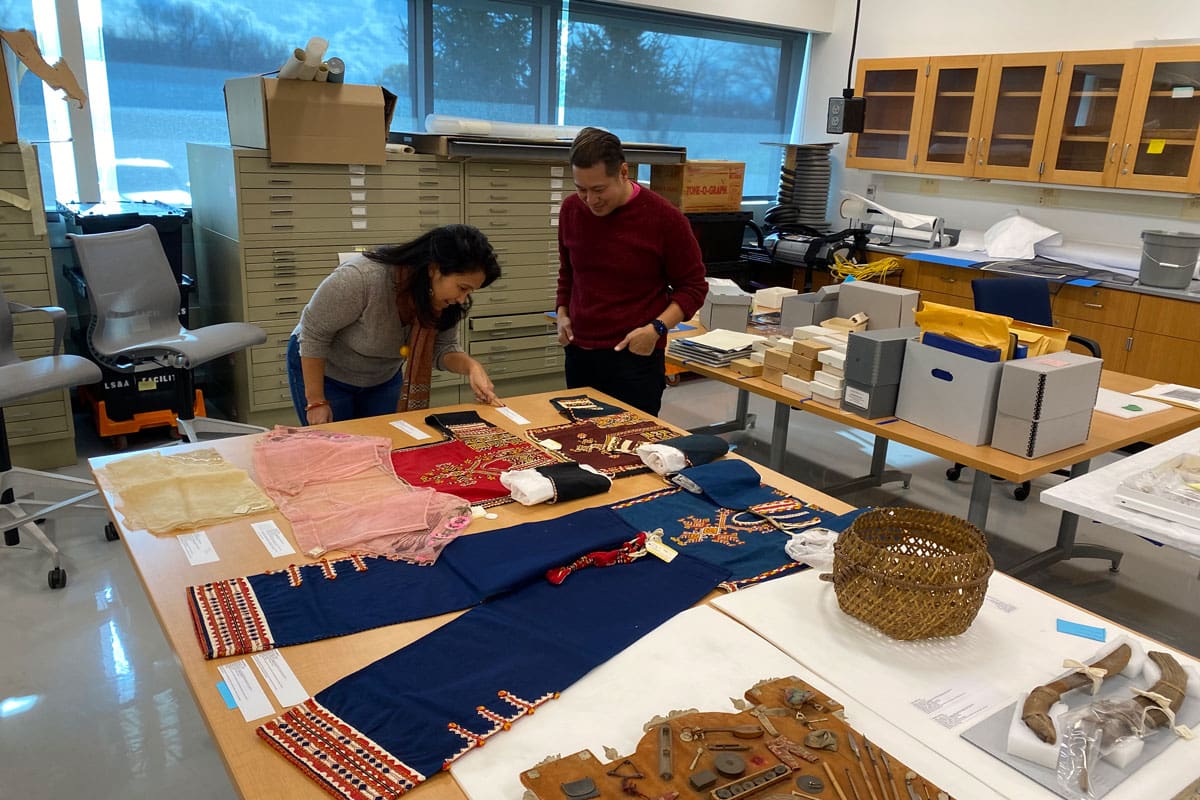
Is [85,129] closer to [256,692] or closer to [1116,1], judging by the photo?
[256,692]

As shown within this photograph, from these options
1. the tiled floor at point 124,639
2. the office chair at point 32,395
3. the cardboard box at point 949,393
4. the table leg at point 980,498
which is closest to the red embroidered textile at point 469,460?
the tiled floor at point 124,639

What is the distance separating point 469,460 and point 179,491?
626 mm

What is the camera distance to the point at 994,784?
106cm

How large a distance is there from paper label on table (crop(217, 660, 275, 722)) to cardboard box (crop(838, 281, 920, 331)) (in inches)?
106

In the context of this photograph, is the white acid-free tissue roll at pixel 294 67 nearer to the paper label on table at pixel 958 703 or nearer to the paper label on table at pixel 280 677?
the paper label on table at pixel 280 677

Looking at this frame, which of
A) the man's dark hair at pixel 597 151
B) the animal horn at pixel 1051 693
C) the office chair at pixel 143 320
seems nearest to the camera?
A: the animal horn at pixel 1051 693

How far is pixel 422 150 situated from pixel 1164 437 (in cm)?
349

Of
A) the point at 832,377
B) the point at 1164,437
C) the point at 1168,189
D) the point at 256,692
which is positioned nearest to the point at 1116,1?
the point at 1168,189

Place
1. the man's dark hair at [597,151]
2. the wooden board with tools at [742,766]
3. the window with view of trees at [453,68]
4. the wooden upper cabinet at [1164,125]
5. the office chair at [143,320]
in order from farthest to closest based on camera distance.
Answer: the wooden upper cabinet at [1164,125] → the window with view of trees at [453,68] → the office chair at [143,320] → the man's dark hair at [597,151] → the wooden board with tools at [742,766]

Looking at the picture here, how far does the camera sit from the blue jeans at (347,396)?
2.49m

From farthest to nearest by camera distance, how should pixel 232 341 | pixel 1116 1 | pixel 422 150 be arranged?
pixel 1116 1
pixel 422 150
pixel 232 341

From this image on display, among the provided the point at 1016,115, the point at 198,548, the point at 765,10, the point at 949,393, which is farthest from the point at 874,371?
the point at 765,10

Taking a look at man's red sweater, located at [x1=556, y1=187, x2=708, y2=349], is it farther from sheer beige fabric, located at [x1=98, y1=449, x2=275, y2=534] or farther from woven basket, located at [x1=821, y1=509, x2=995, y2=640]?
woven basket, located at [x1=821, y1=509, x2=995, y2=640]

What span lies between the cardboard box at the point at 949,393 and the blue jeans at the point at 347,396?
158 centimetres
